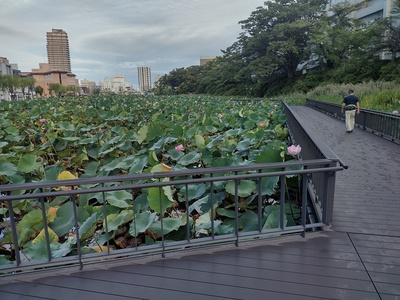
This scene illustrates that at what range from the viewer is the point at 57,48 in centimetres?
14825

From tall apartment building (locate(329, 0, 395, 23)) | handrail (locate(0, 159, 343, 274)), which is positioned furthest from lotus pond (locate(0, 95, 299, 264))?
tall apartment building (locate(329, 0, 395, 23))

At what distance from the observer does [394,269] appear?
7.26 ft

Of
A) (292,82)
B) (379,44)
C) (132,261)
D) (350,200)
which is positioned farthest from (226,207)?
(292,82)

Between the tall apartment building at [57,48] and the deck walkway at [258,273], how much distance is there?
6404 inches

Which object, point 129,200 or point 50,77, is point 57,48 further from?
point 129,200

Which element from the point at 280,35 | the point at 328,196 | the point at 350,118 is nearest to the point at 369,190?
the point at 328,196

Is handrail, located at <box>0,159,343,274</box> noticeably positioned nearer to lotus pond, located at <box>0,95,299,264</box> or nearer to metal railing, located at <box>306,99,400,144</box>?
lotus pond, located at <box>0,95,299,264</box>

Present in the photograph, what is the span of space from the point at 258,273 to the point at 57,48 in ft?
552

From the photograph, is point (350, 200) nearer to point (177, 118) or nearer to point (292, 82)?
point (177, 118)

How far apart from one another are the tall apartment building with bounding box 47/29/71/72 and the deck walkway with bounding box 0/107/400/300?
16267cm

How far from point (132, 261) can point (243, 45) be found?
127ft

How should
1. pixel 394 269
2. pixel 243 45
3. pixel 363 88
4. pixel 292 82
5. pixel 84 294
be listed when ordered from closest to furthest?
pixel 84 294, pixel 394 269, pixel 363 88, pixel 292 82, pixel 243 45

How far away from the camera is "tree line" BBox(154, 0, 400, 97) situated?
82.5 ft

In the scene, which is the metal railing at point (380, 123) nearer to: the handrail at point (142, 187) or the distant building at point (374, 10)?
the handrail at point (142, 187)
